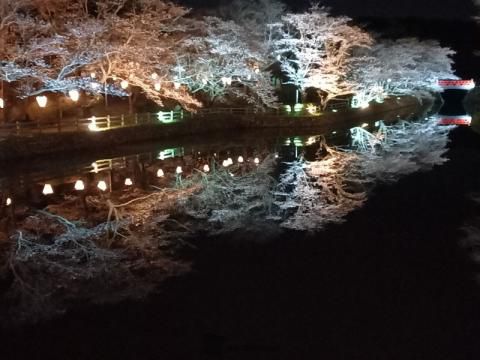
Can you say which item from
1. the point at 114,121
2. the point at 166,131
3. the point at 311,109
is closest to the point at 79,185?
the point at 114,121

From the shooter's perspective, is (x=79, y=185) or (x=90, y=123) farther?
(x=90, y=123)

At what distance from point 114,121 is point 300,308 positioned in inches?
664

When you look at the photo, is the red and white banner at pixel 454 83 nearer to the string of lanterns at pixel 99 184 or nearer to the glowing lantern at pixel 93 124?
the string of lanterns at pixel 99 184

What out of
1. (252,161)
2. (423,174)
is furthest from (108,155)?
(423,174)

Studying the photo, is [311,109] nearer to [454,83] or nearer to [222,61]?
[222,61]

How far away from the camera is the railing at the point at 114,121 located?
63.7 feet

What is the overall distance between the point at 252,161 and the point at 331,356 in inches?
557

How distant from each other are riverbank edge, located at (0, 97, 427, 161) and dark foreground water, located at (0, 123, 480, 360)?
10.5 meters

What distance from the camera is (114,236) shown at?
1105 cm

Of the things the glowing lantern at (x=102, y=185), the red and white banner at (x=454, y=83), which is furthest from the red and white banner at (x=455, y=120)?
the glowing lantern at (x=102, y=185)

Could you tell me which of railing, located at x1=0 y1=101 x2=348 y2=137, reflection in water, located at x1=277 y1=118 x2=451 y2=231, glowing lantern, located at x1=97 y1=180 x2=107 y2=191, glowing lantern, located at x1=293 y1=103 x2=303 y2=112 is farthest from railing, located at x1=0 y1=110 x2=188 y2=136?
reflection in water, located at x1=277 y1=118 x2=451 y2=231

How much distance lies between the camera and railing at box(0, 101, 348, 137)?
19406 millimetres

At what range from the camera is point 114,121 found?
22.9 meters

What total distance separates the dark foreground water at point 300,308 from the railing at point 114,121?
11349 mm
